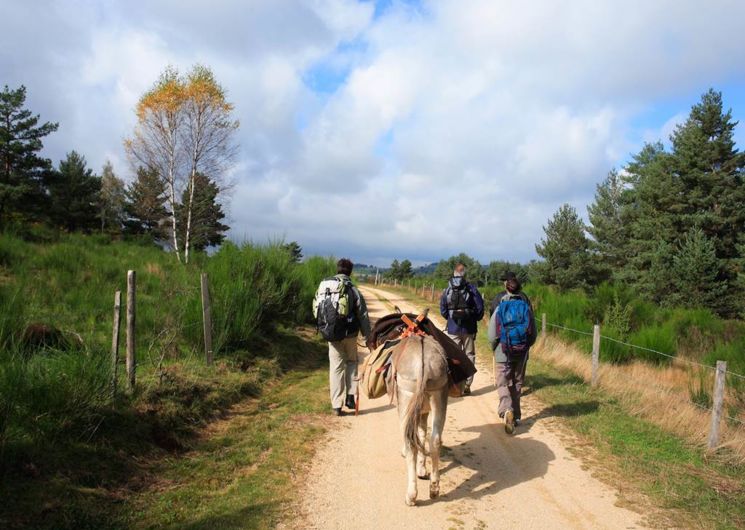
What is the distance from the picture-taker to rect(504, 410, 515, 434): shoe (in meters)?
A: 5.88

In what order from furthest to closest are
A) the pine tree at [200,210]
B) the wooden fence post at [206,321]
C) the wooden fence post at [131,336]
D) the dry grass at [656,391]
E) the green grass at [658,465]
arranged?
the pine tree at [200,210] → the wooden fence post at [206,321] → the dry grass at [656,391] → the wooden fence post at [131,336] → the green grass at [658,465]

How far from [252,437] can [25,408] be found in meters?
2.45

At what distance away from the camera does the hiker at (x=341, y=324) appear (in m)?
6.34

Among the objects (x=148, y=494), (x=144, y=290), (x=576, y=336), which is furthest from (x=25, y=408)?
(x=576, y=336)

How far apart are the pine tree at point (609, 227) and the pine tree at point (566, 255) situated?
60.5 inches

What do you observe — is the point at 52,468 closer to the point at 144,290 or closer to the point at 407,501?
the point at 407,501

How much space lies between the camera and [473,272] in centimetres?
5138

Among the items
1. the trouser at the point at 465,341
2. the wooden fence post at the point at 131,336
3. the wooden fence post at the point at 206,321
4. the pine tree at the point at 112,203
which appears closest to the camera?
the wooden fence post at the point at 131,336

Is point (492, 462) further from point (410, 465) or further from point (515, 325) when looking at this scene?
point (515, 325)

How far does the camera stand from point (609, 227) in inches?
1307

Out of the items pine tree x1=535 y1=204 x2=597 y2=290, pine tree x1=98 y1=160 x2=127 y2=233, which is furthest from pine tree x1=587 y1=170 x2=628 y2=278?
pine tree x1=98 y1=160 x2=127 y2=233

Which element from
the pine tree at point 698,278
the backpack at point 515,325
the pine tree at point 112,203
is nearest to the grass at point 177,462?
the backpack at point 515,325

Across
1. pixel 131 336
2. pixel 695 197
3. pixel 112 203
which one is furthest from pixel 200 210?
pixel 695 197

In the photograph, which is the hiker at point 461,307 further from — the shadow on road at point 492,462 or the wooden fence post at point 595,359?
the wooden fence post at point 595,359
